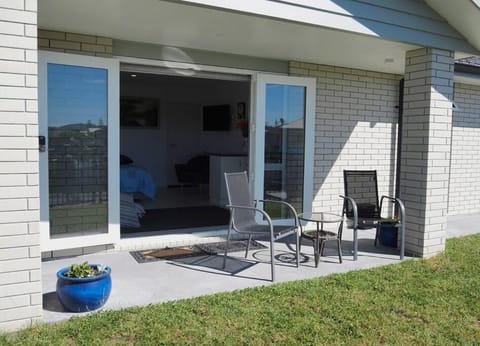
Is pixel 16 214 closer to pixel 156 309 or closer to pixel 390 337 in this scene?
pixel 156 309

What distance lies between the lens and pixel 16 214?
2.72 metres

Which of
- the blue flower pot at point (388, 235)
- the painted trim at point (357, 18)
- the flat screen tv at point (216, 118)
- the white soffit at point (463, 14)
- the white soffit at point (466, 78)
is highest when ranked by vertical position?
the white soffit at point (463, 14)

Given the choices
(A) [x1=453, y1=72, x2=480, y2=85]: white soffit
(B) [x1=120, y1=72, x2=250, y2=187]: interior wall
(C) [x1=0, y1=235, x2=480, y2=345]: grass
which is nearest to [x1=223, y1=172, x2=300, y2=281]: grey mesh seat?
(C) [x1=0, y1=235, x2=480, y2=345]: grass

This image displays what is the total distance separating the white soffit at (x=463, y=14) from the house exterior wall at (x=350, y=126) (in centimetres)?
165

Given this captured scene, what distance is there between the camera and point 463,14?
14.3ft

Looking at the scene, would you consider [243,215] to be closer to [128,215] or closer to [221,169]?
[128,215]

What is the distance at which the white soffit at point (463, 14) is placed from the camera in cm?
419

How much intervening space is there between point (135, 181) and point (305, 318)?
4.92 metres

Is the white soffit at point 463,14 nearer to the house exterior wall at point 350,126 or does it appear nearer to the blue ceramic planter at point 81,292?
the house exterior wall at point 350,126

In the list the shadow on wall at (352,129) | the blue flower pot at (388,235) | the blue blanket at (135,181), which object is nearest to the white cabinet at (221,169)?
the blue blanket at (135,181)

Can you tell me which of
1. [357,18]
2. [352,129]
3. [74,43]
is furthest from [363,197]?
[74,43]

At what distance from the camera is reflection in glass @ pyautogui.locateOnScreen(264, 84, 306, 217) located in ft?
18.2

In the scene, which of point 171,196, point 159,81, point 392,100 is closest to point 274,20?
point 392,100

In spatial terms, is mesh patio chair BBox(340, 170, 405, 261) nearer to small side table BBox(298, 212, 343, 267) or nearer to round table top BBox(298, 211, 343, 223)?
round table top BBox(298, 211, 343, 223)
